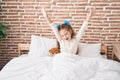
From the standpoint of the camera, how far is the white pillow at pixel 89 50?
3311mm

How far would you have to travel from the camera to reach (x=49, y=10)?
3.58 m

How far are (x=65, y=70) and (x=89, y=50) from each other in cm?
96

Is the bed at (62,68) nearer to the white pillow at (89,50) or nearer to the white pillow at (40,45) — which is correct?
the white pillow at (40,45)

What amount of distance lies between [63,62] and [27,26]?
4.09 ft

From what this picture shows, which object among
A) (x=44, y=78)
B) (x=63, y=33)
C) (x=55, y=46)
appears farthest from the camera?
(x=55, y=46)

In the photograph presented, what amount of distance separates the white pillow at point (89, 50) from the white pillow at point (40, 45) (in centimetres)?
42

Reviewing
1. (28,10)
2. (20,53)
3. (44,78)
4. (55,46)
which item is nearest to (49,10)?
(28,10)

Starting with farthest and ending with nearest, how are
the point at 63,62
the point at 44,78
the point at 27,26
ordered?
the point at 27,26
the point at 63,62
the point at 44,78

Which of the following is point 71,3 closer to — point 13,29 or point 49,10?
point 49,10

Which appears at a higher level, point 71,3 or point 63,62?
point 71,3

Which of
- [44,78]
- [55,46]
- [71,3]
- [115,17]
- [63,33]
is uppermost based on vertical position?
[71,3]

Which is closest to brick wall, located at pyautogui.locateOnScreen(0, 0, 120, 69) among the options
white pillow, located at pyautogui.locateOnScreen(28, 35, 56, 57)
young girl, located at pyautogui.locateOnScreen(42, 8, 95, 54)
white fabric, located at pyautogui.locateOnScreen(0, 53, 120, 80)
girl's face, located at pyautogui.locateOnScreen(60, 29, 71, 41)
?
white pillow, located at pyautogui.locateOnScreen(28, 35, 56, 57)

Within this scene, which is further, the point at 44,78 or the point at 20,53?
the point at 20,53

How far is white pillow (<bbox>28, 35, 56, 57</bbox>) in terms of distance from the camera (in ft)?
11.2
